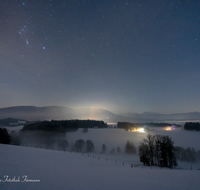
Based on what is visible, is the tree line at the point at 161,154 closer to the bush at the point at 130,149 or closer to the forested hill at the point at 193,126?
the bush at the point at 130,149

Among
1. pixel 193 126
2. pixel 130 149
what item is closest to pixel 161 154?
pixel 130 149

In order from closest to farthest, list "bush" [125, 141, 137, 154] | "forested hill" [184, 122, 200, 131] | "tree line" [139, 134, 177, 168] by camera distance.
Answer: "tree line" [139, 134, 177, 168] < "bush" [125, 141, 137, 154] < "forested hill" [184, 122, 200, 131]

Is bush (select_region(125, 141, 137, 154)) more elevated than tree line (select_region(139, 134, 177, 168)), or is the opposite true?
tree line (select_region(139, 134, 177, 168))

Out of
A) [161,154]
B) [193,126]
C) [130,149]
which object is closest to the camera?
[161,154]

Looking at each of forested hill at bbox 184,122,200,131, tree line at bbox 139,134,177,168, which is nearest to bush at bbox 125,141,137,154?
tree line at bbox 139,134,177,168

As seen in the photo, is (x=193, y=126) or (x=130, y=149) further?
(x=193, y=126)

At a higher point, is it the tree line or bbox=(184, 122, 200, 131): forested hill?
bbox=(184, 122, 200, 131): forested hill

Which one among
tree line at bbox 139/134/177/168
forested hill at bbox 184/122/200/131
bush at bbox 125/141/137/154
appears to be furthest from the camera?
forested hill at bbox 184/122/200/131

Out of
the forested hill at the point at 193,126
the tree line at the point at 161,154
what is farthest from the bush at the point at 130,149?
the forested hill at the point at 193,126

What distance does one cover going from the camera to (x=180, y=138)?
86.6 m

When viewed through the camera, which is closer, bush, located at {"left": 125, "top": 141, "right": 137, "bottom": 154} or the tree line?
the tree line

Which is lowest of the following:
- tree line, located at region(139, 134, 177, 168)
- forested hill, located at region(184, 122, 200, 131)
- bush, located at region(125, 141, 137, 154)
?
bush, located at region(125, 141, 137, 154)

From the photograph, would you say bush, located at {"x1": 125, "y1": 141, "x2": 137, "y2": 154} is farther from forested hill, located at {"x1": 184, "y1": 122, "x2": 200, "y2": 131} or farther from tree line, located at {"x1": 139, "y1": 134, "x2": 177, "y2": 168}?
forested hill, located at {"x1": 184, "y1": 122, "x2": 200, "y2": 131}

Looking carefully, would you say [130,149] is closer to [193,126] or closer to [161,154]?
[161,154]
